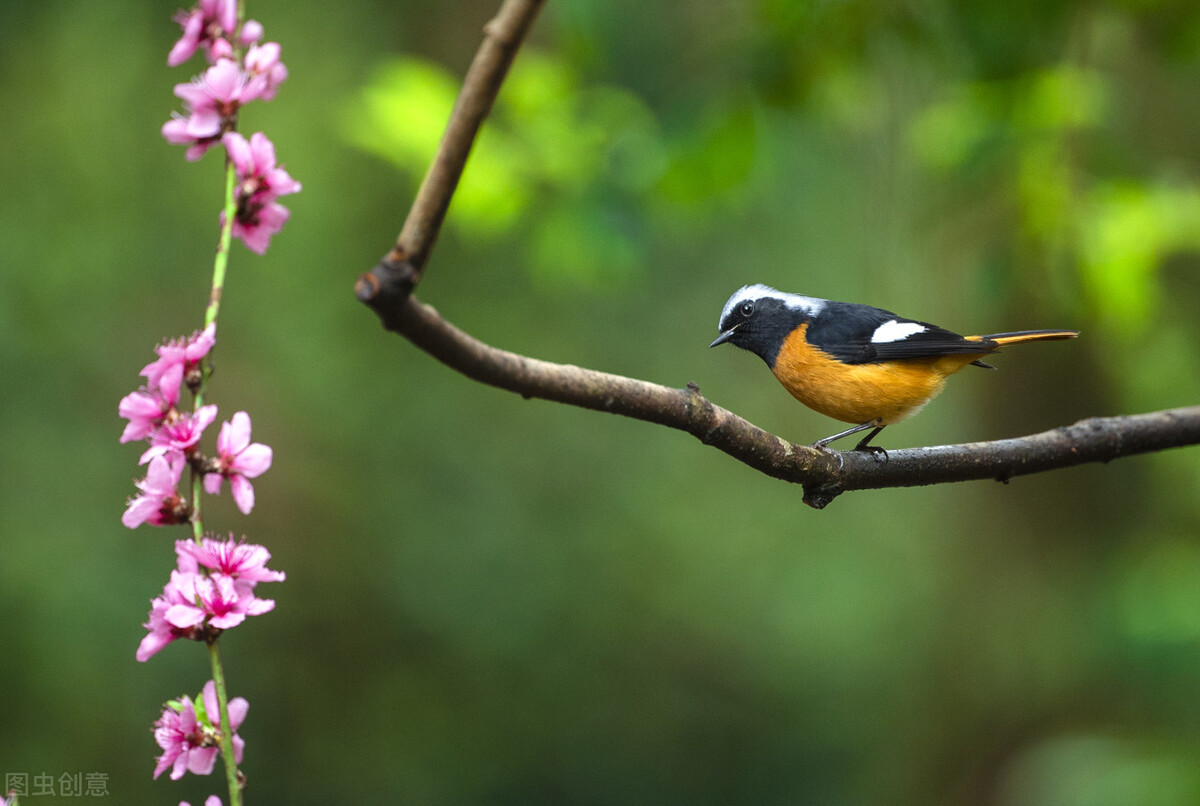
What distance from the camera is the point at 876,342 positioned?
3250 mm

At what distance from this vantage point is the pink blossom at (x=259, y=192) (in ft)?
4.41

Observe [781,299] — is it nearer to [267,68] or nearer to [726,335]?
[726,335]

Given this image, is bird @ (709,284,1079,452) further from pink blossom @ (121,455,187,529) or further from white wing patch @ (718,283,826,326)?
pink blossom @ (121,455,187,529)

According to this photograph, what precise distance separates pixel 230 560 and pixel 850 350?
92.0 inches

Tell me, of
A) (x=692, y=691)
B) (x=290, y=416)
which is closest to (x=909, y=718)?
(x=692, y=691)

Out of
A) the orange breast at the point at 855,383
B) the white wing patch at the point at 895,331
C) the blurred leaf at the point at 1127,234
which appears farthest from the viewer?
the blurred leaf at the point at 1127,234

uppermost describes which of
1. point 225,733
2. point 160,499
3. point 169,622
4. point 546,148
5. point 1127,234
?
→ point 546,148

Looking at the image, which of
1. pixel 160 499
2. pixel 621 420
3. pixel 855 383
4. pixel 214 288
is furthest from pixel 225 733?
pixel 621 420

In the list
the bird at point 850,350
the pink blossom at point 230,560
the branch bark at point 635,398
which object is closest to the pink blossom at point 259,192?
the branch bark at point 635,398

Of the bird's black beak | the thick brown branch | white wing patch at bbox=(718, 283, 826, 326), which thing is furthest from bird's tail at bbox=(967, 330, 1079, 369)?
the bird's black beak

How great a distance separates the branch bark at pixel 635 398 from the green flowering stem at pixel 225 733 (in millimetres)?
436

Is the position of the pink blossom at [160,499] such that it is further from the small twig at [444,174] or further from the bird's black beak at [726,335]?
the bird's black beak at [726,335]

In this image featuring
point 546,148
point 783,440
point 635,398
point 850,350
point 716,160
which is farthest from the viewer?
point 546,148

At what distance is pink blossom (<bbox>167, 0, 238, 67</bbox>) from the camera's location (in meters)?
1.34
